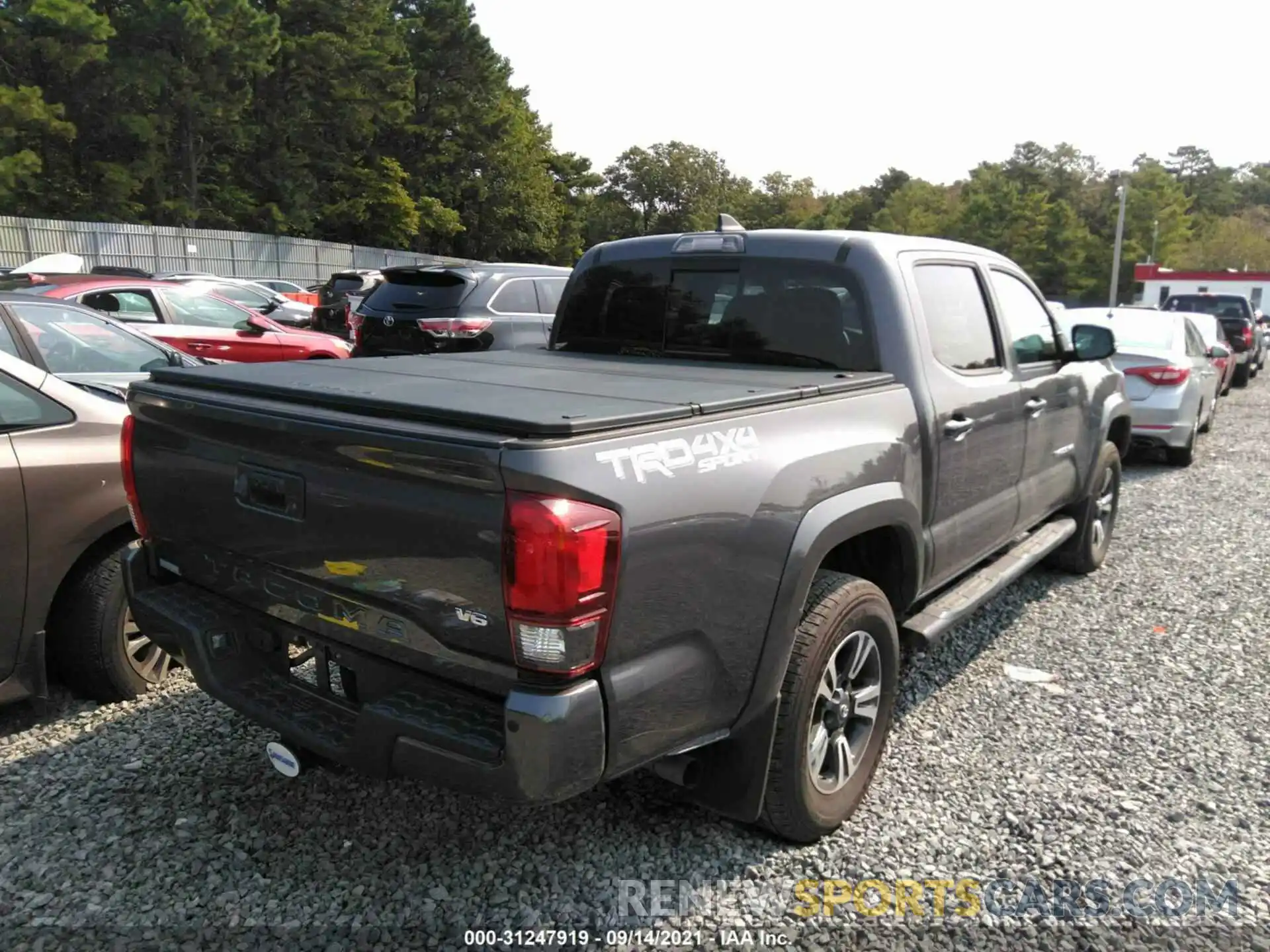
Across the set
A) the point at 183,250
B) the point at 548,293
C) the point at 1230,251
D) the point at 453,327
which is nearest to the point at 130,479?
the point at 453,327

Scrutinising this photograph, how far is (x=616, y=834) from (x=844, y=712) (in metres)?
0.85

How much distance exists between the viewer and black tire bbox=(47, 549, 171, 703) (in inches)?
145

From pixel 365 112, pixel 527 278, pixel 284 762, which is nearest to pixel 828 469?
pixel 284 762

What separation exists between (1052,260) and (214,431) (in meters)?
71.5

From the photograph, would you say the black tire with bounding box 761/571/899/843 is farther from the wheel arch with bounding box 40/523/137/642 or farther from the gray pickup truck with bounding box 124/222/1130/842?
the wheel arch with bounding box 40/523/137/642

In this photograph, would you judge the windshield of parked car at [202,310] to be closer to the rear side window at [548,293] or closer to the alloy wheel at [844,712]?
the rear side window at [548,293]

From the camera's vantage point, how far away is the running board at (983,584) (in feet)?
11.7

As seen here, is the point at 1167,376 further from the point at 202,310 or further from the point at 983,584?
the point at 202,310

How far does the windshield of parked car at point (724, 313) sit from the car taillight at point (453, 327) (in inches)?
186

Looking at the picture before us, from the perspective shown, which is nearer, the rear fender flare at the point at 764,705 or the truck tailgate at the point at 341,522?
the truck tailgate at the point at 341,522

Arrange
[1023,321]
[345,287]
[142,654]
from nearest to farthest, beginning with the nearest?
[142,654] < [1023,321] < [345,287]

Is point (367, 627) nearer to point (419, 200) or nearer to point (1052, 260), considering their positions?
point (419, 200)

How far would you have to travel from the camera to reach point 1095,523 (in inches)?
225

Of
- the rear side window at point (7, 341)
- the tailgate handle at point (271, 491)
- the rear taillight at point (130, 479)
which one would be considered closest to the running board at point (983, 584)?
the tailgate handle at point (271, 491)
